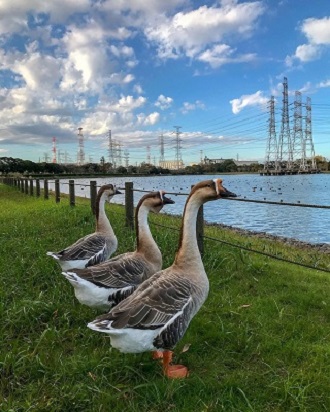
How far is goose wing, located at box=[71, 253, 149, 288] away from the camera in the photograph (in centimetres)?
397

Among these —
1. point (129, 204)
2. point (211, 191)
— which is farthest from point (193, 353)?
point (129, 204)

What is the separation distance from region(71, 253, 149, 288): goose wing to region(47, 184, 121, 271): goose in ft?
3.30

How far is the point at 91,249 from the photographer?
5578 millimetres

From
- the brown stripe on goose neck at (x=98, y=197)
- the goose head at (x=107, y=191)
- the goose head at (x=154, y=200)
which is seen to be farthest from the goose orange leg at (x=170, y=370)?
the goose head at (x=107, y=191)

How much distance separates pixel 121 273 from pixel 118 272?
4 centimetres

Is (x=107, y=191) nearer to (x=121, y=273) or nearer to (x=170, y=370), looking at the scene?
(x=121, y=273)

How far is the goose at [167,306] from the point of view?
3049 mm

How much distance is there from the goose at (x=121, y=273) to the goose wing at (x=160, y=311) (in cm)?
55

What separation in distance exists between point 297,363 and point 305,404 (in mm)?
665

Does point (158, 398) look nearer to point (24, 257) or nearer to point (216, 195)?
point (216, 195)

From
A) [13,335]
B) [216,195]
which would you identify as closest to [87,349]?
[13,335]

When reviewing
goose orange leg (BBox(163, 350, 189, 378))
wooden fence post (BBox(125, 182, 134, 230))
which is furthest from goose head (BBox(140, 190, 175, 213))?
wooden fence post (BBox(125, 182, 134, 230))

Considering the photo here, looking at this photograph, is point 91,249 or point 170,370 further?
point 91,249

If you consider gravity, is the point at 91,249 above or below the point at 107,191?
below
